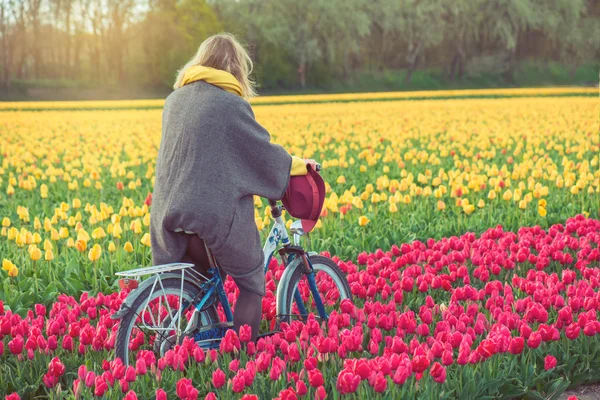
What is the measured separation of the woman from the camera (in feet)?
10.8

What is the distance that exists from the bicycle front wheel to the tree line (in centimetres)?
4431

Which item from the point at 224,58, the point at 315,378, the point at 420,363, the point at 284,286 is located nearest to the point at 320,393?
the point at 315,378

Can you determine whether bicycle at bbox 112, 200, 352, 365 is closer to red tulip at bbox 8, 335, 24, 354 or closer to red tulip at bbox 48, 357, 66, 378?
red tulip at bbox 48, 357, 66, 378

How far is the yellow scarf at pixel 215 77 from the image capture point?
11.1 feet

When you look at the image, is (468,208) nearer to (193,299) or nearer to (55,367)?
(193,299)

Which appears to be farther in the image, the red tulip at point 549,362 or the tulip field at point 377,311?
the red tulip at point 549,362

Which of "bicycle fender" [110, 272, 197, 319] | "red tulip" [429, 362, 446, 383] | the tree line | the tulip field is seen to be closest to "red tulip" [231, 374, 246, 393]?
the tulip field

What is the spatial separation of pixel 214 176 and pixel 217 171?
0.09 feet

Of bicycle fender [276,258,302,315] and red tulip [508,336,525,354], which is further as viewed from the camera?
bicycle fender [276,258,302,315]

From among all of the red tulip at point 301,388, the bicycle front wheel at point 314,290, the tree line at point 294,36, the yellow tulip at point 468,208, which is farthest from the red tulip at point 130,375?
the tree line at point 294,36

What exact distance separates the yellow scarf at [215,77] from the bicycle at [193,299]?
62 cm

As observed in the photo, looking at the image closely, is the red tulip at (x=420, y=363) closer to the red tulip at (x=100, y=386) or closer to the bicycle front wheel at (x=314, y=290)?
the bicycle front wheel at (x=314, y=290)

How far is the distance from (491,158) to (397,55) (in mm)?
51840

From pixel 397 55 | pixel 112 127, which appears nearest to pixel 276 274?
pixel 112 127
